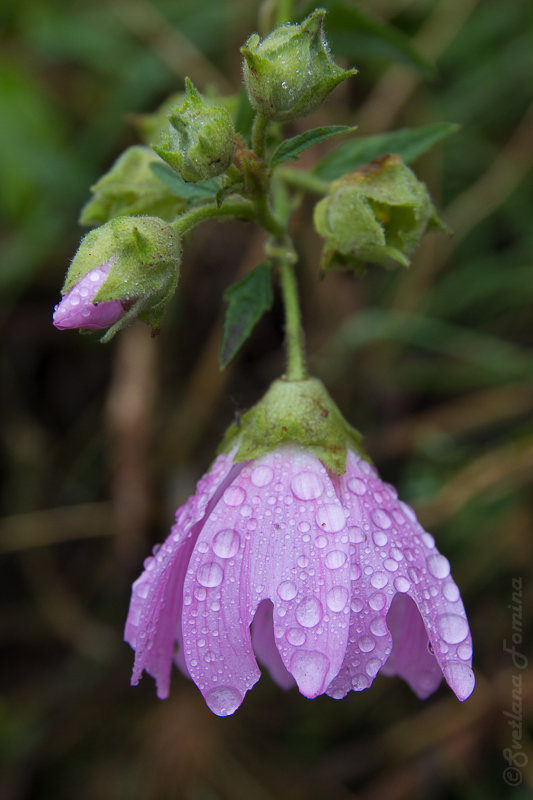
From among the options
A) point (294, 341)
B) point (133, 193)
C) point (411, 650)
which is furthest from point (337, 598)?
point (133, 193)

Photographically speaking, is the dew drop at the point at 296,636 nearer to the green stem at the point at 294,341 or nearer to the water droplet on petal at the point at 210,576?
the water droplet on petal at the point at 210,576

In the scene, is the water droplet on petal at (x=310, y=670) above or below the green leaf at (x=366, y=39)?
below

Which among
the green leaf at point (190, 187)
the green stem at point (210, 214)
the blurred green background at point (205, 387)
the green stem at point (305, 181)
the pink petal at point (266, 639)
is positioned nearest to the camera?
the green stem at point (210, 214)

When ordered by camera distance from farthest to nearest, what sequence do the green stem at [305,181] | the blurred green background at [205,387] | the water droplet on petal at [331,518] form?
1. the blurred green background at [205,387]
2. the green stem at [305,181]
3. the water droplet on petal at [331,518]

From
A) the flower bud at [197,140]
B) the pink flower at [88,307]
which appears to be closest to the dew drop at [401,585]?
the pink flower at [88,307]

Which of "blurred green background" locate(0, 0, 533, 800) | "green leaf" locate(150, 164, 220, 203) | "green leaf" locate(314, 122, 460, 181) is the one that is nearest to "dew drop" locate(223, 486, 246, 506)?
"green leaf" locate(150, 164, 220, 203)

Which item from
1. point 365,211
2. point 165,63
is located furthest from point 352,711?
point 165,63

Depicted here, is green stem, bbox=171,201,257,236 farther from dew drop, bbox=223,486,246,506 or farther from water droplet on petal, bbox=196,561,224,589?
water droplet on petal, bbox=196,561,224,589
